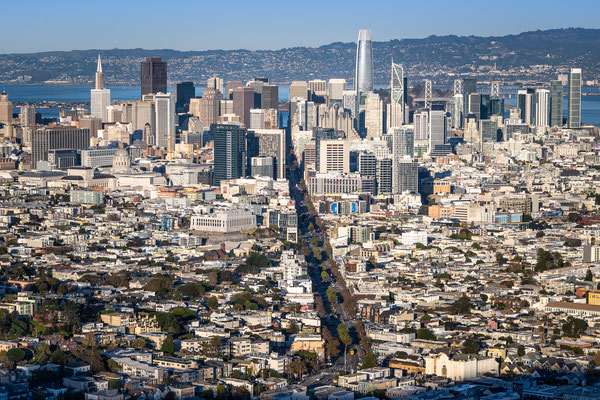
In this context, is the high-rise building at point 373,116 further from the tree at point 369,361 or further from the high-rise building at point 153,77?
the tree at point 369,361

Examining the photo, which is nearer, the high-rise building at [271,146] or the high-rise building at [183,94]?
the high-rise building at [271,146]

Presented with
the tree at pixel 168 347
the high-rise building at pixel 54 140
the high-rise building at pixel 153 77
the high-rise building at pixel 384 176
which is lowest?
the tree at pixel 168 347

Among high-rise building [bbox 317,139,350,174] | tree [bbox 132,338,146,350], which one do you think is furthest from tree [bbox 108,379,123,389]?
high-rise building [bbox 317,139,350,174]

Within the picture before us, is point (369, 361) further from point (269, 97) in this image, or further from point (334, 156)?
point (269, 97)

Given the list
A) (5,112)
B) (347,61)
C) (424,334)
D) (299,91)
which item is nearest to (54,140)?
(5,112)

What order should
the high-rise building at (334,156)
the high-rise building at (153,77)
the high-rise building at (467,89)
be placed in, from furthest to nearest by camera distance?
the high-rise building at (153,77) → the high-rise building at (467,89) → the high-rise building at (334,156)

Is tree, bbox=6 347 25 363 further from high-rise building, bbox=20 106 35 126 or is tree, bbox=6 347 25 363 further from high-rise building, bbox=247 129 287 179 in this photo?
high-rise building, bbox=20 106 35 126

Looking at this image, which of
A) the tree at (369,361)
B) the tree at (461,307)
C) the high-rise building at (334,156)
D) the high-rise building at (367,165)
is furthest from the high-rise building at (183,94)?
the tree at (369,361)

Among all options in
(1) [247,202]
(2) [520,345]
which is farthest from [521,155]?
(2) [520,345]
